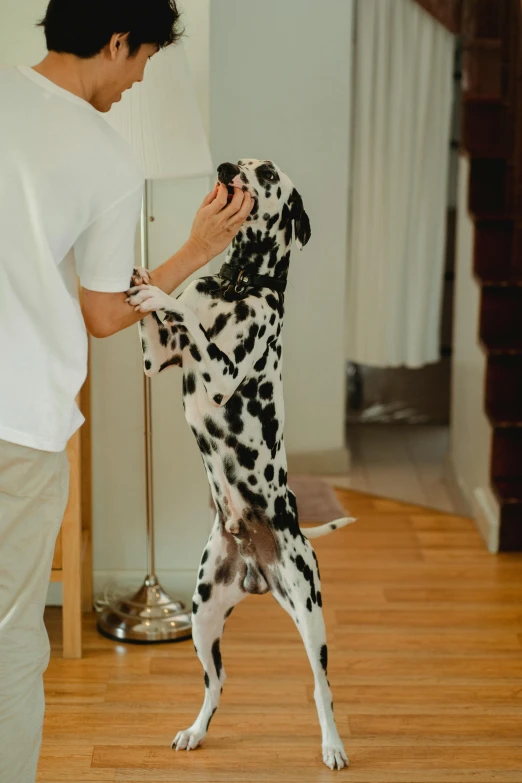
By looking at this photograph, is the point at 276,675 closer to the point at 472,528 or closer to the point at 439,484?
the point at 472,528

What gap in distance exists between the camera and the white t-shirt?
142 centimetres

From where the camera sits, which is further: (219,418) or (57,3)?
(219,418)

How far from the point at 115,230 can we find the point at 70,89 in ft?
0.79

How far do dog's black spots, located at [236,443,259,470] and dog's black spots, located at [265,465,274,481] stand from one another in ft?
0.12

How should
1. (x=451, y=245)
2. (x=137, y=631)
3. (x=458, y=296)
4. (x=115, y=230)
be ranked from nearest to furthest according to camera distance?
(x=115, y=230), (x=137, y=631), (x=458, y=296), (x=451, y=245)

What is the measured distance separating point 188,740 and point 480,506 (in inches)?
75.5

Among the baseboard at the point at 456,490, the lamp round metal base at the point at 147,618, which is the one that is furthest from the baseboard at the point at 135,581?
the baseboard at the point at 456,490

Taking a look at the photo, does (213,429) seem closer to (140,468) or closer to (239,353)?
(239,353)

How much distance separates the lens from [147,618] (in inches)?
118

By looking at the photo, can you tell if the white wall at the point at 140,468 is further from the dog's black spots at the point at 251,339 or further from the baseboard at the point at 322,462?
the baseboard at the point at 322,462

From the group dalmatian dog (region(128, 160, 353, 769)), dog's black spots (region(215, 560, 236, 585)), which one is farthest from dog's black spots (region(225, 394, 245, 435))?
dog's black spots (region(215, 560, 236, 585))

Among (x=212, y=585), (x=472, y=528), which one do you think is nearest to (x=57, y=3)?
(x=212, y=585)

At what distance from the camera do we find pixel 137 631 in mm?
2949

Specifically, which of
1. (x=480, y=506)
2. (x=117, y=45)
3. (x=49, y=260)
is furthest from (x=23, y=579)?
(x=480, y=506)
